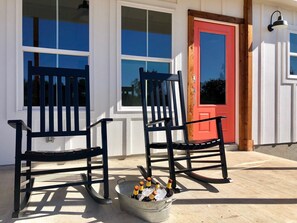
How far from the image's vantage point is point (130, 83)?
357 centimetres

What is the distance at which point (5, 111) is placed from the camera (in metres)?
2.93

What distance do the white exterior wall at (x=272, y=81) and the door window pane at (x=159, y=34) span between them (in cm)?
149

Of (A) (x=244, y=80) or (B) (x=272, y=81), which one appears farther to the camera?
(B) (x=272, y=81)

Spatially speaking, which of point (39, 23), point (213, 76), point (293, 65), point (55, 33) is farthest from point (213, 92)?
point (39, 23)

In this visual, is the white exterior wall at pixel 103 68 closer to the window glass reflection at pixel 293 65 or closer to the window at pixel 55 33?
the window at pixel 55 33

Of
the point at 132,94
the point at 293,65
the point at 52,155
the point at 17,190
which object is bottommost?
the point at 17,190

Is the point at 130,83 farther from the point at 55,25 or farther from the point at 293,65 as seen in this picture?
the point at 293,65

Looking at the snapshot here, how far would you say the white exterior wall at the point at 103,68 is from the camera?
2.93 m

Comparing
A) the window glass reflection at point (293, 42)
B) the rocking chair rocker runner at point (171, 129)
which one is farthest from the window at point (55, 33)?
the window glass reflection at point (293, 42)

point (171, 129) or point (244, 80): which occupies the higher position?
point (244, 80)

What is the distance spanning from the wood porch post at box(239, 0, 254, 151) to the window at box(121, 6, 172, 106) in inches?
49.2

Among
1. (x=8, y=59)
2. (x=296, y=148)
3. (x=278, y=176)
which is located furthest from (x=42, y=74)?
(x=296, y=148)

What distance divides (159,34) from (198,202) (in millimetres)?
2503

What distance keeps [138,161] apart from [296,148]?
3077 mm
